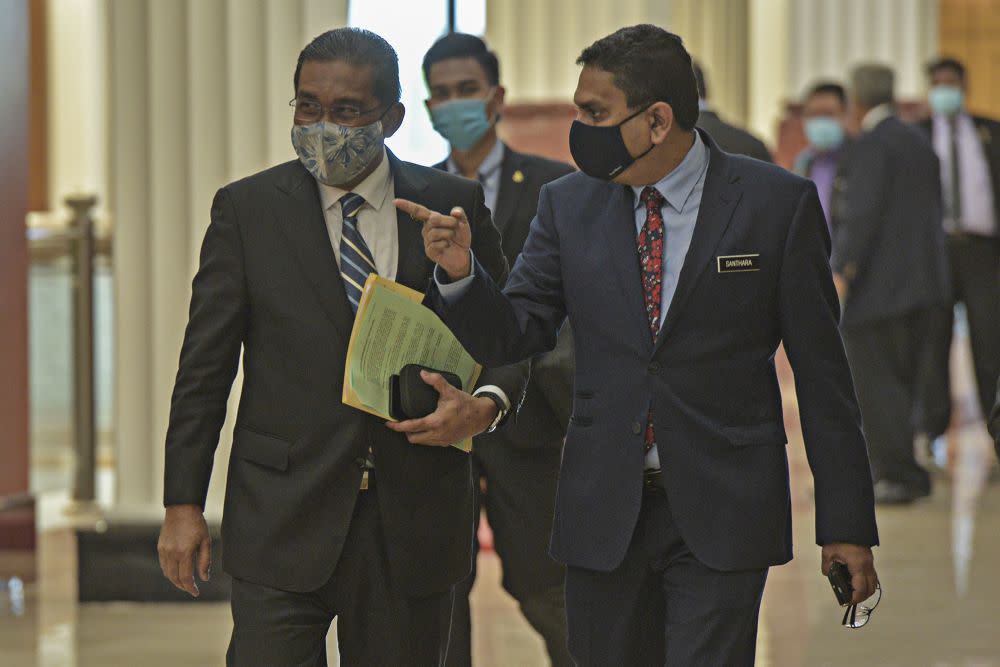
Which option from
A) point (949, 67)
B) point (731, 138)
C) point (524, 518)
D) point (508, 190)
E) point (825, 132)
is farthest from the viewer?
point (949, 67)

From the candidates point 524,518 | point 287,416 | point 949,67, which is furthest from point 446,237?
point 949,67

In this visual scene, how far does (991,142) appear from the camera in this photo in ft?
31.0

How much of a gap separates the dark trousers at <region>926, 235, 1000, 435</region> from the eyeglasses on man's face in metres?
6.73

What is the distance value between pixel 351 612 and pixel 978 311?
278 inches

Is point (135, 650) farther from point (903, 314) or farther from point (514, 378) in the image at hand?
point (903, 314)

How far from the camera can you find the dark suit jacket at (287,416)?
290 centimetres

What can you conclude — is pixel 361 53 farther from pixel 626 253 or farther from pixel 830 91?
pixel 830 91

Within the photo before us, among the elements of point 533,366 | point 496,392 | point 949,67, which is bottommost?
point 533,366

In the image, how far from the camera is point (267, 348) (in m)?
2.94

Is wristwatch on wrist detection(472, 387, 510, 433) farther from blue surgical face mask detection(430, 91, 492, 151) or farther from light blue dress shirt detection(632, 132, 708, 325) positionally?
blue surgical face mask detection(430, 91, 492, 151)

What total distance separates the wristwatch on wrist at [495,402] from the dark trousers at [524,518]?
111 centimetres

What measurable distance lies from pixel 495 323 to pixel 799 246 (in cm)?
55

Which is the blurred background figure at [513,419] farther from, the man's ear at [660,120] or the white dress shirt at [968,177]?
the white dress shirt at [968,177]

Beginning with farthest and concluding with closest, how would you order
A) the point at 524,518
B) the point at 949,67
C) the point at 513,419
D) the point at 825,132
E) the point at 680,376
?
the point at 949,67, the point at 825,132, the point at 524,518, the point at 513,419, the point at 680,376
